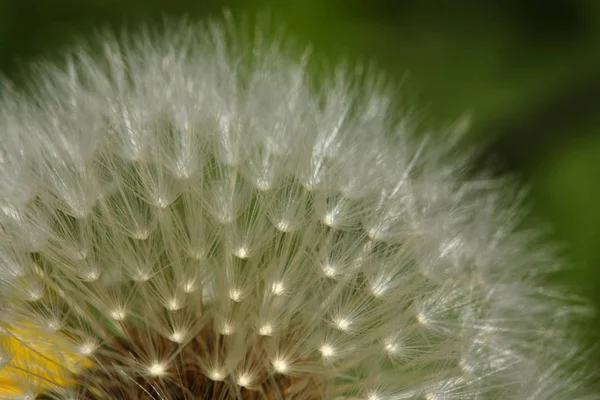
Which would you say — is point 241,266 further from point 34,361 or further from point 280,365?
point 34,361

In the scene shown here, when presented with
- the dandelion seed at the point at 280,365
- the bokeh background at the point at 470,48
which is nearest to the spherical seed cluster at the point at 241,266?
the dandelion seed at the point at 280,365

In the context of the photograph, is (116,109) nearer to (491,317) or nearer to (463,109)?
(491,317)

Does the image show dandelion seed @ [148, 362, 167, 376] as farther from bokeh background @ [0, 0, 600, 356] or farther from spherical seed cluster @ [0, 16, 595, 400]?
bokeh background @ [0, 0, 600, 356]

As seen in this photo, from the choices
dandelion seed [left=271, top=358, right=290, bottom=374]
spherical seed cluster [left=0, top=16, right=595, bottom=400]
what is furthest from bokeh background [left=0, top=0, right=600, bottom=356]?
dandelion seed [left=271, top=358, right=290, bottom=374]

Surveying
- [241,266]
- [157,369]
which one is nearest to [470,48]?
[241,266]

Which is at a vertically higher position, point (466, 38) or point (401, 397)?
point (466, 38)

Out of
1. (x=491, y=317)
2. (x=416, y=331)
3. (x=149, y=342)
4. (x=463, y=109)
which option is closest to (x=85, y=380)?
(x=149, y=342)
